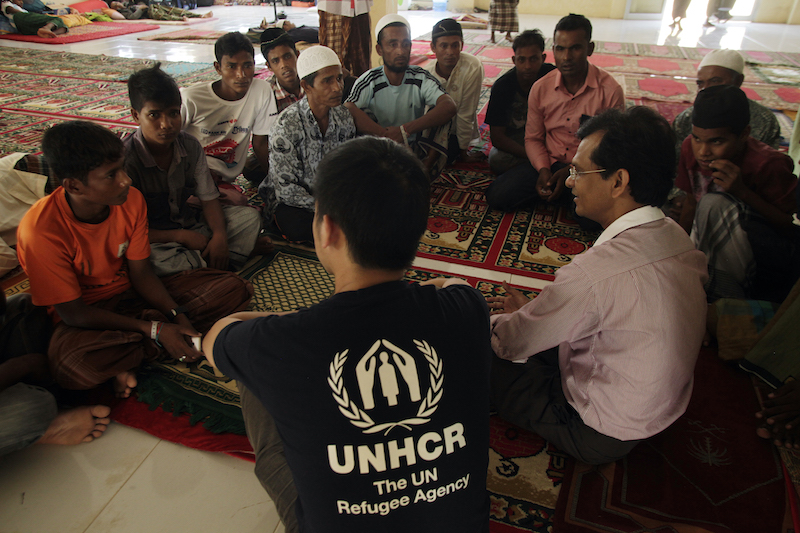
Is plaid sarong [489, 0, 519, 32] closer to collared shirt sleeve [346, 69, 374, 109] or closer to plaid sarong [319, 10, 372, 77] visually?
plaid sarong [319, 10, 372, 77]

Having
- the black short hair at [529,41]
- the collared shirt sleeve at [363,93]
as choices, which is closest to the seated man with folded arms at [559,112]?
the black short hair at [529,41]

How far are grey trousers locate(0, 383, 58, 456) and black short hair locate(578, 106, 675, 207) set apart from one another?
6.01 feet

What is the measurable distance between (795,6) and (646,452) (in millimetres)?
13762

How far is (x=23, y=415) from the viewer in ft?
4.72

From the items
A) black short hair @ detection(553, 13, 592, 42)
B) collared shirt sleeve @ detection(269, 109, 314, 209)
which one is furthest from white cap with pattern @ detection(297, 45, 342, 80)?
black short hair @ detection(553, 13, 592, 42)

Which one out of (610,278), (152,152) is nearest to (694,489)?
(610,278)

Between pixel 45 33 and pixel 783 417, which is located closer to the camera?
pixel 783 417

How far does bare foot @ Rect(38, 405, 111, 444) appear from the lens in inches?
60.5

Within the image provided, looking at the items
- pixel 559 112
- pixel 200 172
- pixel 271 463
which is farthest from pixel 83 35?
pixel 271 463

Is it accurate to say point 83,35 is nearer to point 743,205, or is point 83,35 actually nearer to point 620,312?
point 743,205

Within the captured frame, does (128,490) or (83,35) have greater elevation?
(83,35)

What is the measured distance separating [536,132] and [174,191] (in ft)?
7.12

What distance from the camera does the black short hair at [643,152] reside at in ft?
4.11

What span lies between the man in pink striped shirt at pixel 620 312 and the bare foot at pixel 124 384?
130cm
